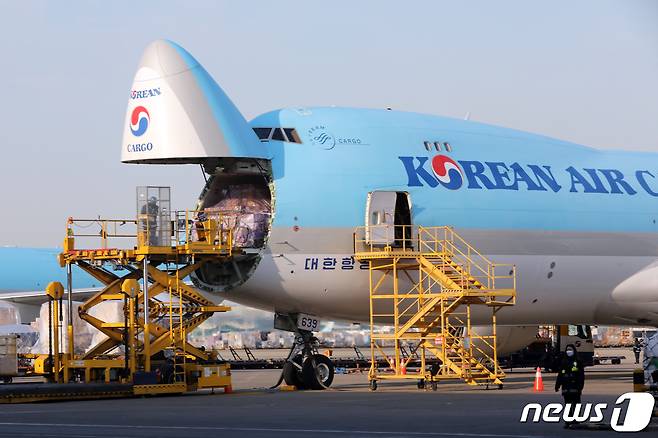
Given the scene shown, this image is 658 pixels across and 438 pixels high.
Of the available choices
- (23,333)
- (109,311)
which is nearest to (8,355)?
(109,311)

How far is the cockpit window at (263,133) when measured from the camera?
34.1 metres

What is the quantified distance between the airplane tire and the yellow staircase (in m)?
1.40

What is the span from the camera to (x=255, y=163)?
33.9 metres

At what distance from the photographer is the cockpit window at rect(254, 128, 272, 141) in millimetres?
34094

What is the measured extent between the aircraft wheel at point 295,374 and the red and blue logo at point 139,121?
757 centimetres

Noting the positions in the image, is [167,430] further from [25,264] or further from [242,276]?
[25,264]

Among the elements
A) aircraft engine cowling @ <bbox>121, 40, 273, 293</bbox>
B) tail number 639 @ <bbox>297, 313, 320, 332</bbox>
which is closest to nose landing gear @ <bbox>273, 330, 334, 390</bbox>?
tail number 639 @ <bbox>297, 313, 320, 332</bbox>

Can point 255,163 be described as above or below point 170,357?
above

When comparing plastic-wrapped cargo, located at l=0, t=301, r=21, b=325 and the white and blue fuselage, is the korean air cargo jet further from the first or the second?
plastic-wrapped cargo, located at l=0, t=301, r=21, b=325

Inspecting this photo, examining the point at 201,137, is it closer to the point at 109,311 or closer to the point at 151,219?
the point at 151,219

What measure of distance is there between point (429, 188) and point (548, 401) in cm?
834

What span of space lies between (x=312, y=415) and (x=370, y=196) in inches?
407

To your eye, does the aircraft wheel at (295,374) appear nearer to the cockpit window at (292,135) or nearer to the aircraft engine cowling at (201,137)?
the aircraft engine cowling at (201,137)

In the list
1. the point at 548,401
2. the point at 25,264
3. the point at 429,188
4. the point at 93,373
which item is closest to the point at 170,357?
the point at 93,373
